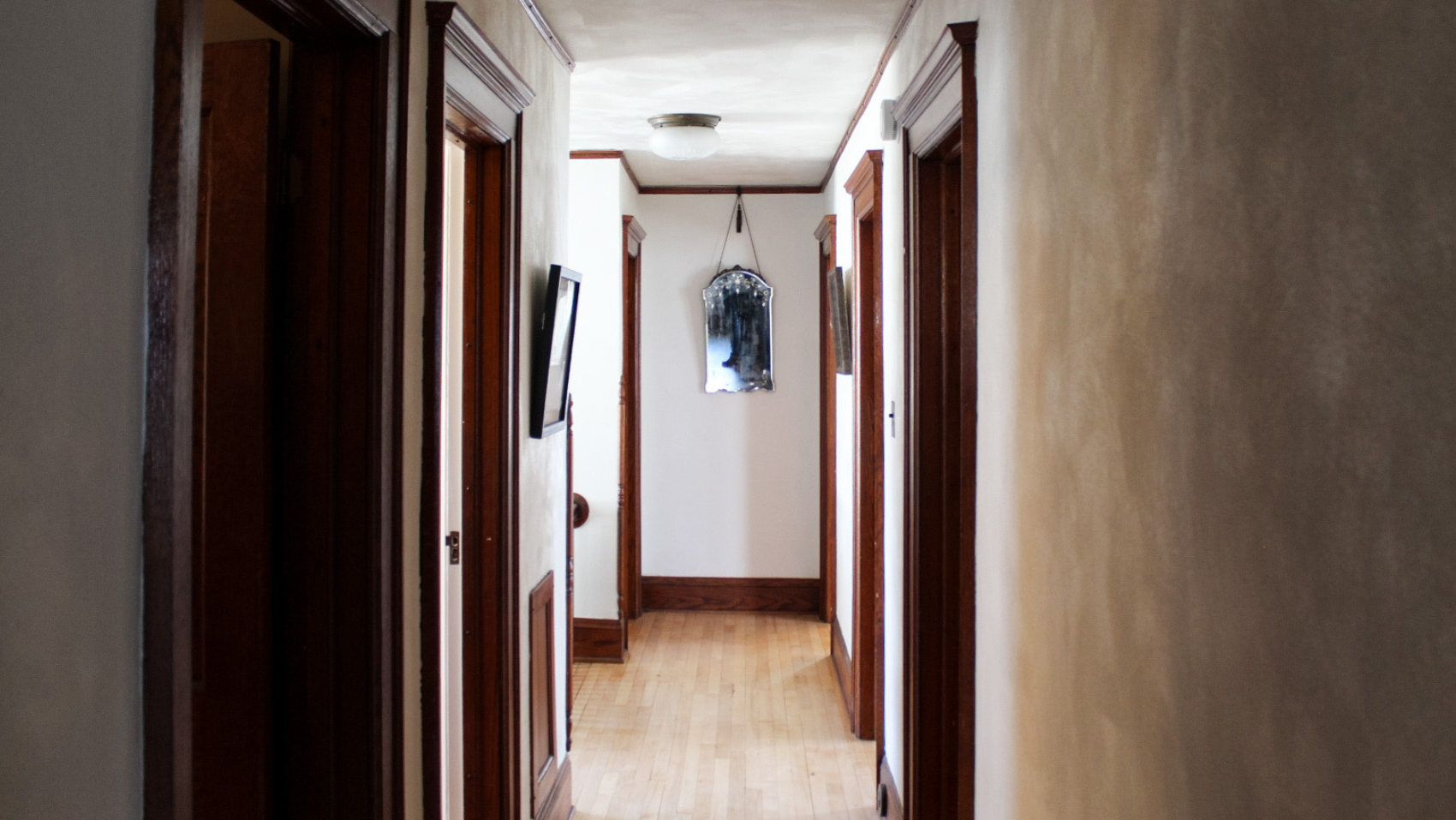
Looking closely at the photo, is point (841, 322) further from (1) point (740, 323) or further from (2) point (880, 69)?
(1) point (740, 323)

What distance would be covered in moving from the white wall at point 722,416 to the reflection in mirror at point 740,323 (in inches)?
3.3

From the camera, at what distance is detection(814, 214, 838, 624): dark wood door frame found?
528 cm

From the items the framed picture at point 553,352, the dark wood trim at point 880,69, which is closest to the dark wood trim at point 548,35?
the framed picture at point 553,352

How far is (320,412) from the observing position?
1691 mm

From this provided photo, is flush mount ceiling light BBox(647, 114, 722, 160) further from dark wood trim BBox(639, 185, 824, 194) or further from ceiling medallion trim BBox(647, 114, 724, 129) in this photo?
dark wood trim BBox(639, 185, 824, 194)

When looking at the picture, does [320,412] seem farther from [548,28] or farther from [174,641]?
[548,28]

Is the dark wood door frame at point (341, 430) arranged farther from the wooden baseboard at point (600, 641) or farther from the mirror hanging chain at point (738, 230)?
the mirror hanging chain at point (738, 230)

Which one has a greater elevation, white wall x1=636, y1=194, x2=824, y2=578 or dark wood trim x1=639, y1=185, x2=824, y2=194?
dark wood trim x1=639, y1=185, x2=824, y2=194

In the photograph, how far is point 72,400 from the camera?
916 millimetres

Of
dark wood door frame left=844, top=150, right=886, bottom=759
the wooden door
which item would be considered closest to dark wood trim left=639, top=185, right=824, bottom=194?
dark wood door frame left=844, top=150, right=886, bottom=759

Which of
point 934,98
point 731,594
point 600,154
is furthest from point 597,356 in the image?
point 934,98

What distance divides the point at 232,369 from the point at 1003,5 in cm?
145

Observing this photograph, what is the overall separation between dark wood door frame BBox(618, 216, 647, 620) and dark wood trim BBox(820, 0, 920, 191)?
1.24 metres

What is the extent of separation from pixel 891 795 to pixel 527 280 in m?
1.87
